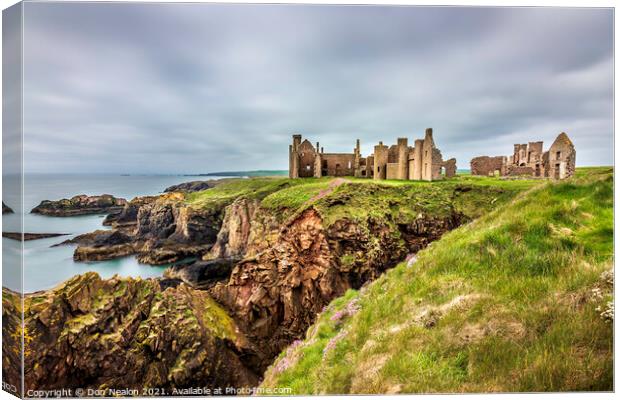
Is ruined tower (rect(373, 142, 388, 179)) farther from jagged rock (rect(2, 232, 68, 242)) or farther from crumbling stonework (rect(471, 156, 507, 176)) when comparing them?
jagged rock (rect(2, 232, 68, 242))

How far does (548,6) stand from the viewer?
7.51 metres

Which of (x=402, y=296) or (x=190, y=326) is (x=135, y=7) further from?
(x=190, y=326)

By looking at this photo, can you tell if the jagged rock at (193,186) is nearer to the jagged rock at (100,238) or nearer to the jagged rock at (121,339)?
the jagged rock at (100,238)

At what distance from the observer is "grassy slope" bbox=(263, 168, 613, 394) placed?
4.17 metres

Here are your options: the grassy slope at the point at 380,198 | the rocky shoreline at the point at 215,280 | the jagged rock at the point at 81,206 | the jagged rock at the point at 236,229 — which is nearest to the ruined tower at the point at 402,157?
the grassy slope at the point at 380,198

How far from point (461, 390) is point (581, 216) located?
6.08 m

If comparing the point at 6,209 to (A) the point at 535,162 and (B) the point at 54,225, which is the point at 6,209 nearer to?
(B) the point at 54,225

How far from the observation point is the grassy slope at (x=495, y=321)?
164 inches

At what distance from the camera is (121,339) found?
37.8 ft

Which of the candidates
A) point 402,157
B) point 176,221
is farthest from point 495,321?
point 402,157

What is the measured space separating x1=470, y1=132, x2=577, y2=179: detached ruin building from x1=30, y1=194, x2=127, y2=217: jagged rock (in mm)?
19751

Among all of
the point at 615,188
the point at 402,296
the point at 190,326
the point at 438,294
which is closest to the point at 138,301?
the point at 190,326

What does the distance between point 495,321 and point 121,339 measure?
14.3 meters

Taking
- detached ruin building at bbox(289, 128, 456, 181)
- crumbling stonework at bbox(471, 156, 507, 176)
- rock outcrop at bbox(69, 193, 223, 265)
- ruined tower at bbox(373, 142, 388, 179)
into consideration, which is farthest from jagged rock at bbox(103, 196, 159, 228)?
crumbling stonework at bbox(471, 156, 507, 176)
